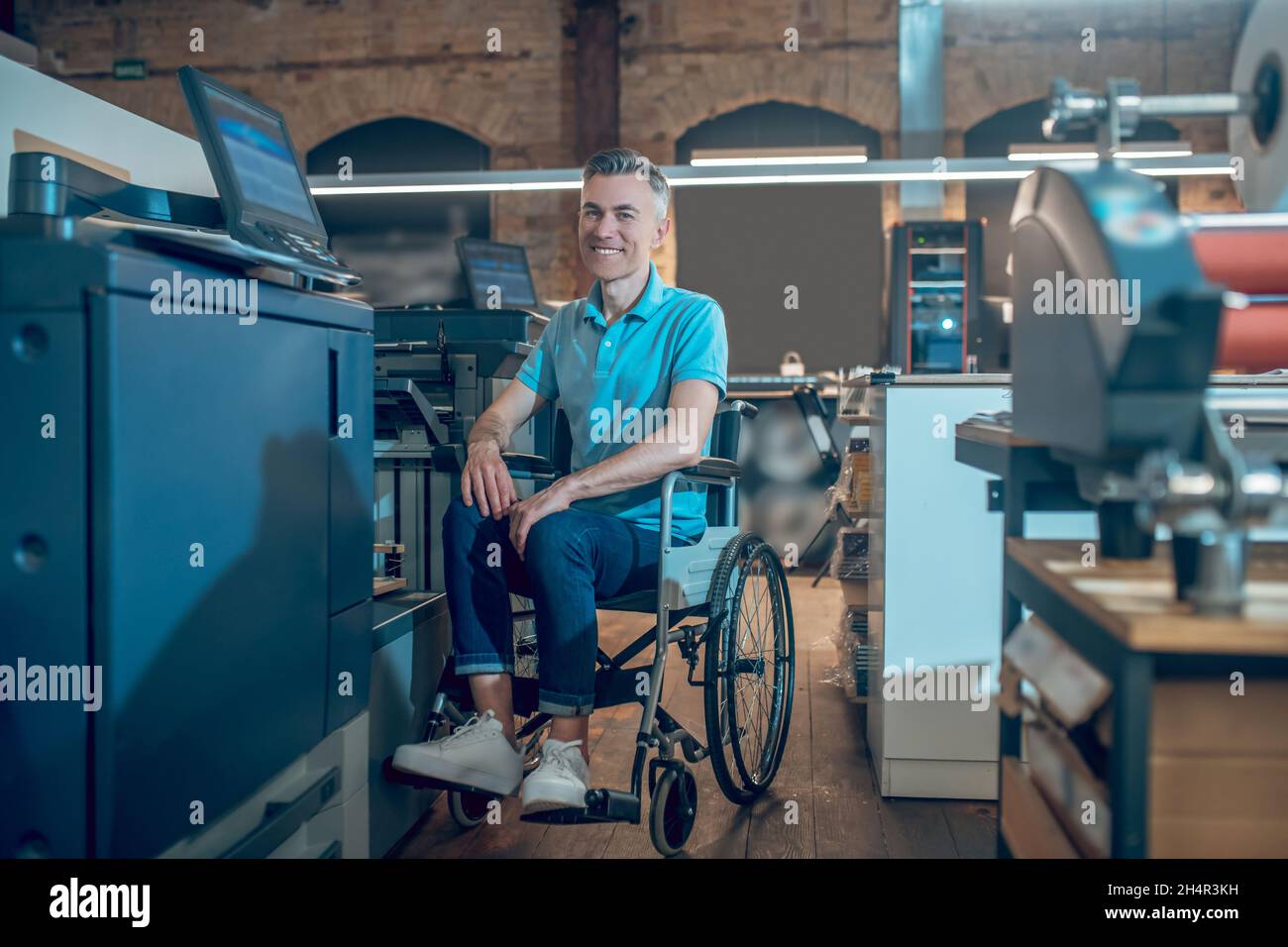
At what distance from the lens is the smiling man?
5.51 ft

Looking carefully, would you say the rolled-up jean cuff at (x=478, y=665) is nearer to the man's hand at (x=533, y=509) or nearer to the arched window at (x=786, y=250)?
the man's hand at (x=533, y=509)

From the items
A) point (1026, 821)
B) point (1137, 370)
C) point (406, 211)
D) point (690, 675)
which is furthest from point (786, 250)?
point (1137, 370)

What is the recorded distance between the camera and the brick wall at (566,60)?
6520 millimetres

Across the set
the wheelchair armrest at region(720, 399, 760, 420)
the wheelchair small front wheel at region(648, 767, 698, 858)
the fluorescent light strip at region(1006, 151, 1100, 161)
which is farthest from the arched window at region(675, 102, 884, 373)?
the wheelchair small front wheel at region(648, 767, 698, 858)

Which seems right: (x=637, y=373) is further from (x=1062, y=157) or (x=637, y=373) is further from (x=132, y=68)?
(x=132, y=68)

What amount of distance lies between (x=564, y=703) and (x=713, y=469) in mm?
526

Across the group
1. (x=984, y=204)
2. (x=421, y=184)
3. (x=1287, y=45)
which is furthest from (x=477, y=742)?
(x=984, y=204)

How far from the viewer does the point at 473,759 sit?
5.38 feet

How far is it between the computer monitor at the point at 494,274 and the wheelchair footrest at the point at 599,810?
5.45 ft

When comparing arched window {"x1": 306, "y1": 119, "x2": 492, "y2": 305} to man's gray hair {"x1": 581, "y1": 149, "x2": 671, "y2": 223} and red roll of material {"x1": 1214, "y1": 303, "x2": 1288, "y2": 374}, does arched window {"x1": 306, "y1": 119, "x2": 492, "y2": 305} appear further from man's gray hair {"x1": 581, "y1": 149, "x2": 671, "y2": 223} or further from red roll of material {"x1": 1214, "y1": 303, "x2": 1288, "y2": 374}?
red roll of material {"x1": 1214, "y1": 303, "x2": 1288, "y2": 374}

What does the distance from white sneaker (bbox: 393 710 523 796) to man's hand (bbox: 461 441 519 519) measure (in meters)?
0.37
